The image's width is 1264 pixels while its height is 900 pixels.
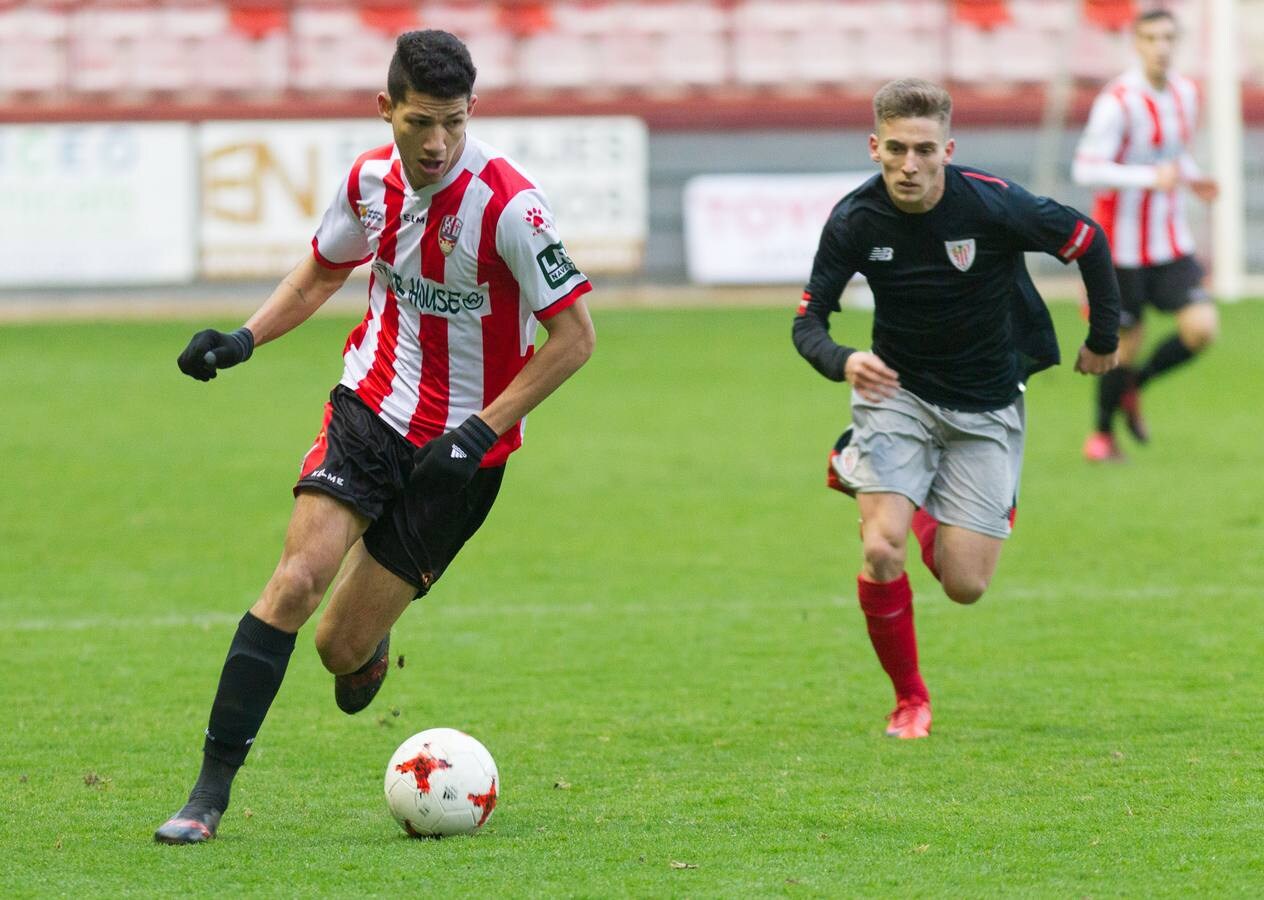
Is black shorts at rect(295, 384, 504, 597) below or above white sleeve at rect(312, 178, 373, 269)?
below

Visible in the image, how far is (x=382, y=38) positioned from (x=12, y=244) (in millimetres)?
5935

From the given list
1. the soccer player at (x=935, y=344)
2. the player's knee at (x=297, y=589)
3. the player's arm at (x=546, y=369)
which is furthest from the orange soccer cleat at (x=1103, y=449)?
the player's knee at (x=297, y=589)

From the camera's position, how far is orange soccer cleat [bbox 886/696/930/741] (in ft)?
17.7

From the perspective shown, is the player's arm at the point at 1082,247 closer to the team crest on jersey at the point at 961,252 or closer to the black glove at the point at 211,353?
the team crest on jersey at the point at 961,252

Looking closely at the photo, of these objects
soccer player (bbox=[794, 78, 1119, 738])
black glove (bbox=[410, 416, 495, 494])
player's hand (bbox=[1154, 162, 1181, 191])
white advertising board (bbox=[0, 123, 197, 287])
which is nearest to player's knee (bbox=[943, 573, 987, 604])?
soccer player (bbox=[794, 78, 1119, 738])

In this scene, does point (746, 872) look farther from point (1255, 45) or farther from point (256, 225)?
point (1255, 45)

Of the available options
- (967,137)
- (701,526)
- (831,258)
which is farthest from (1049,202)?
(967,137)

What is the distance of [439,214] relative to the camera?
184 inches

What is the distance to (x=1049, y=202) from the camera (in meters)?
5.47

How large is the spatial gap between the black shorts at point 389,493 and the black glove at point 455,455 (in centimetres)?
19

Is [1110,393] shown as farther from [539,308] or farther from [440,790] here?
[440,790]

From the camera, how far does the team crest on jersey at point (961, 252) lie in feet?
17.9

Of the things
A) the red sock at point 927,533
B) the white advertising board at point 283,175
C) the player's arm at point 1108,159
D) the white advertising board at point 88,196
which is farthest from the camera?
the white advertising board at point 283,175

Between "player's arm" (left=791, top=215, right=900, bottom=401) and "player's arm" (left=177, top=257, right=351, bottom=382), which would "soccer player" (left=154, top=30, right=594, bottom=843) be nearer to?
"player's arm" (left=177, top=257, right=351, bottom=382)
